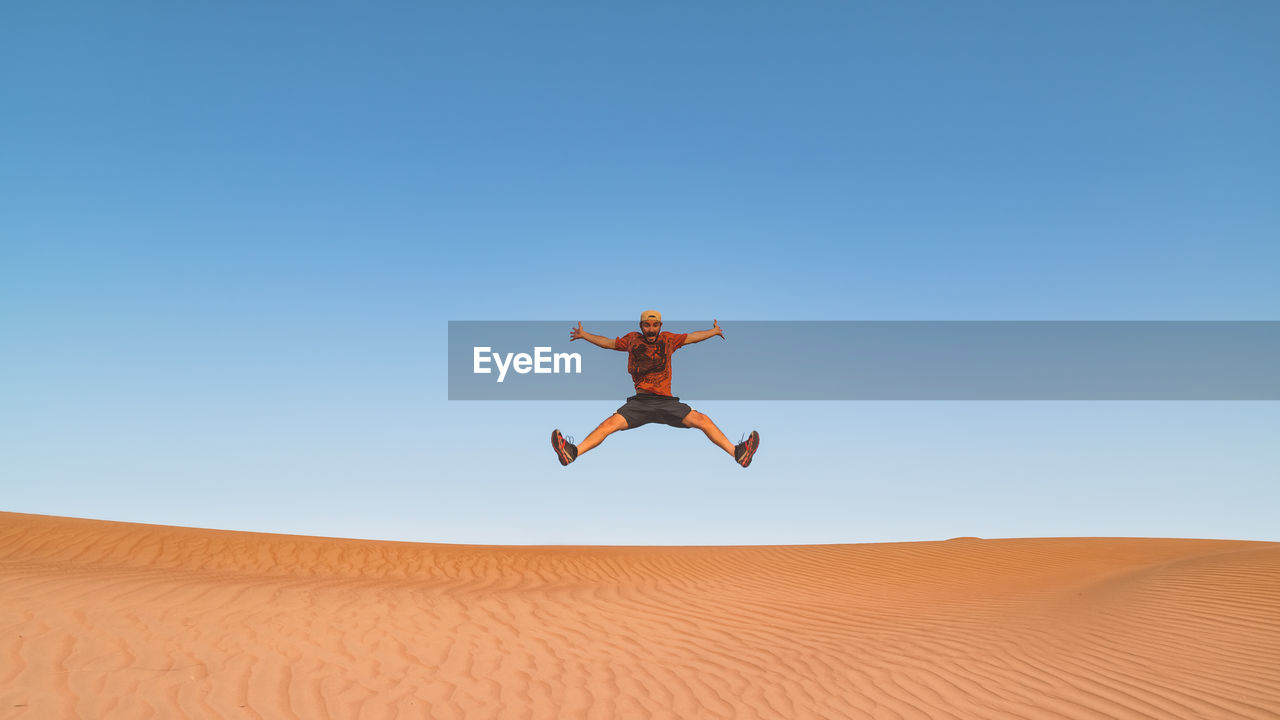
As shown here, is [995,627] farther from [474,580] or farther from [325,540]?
[325,540]

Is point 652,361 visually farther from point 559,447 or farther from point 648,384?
point 559,447

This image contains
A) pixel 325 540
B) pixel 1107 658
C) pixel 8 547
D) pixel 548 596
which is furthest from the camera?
pixel 325 540

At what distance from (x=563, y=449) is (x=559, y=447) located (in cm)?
5

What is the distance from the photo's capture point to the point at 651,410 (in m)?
9.20

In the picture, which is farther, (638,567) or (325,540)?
(325,540)

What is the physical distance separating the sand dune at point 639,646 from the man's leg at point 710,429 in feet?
7.50

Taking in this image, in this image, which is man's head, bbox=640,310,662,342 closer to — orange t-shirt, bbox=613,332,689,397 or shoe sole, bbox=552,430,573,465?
orange t-shirt, bbox=613,332,689,397

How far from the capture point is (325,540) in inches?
1032

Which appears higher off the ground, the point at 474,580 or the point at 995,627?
the point at 474,580

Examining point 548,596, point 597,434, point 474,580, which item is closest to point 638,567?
point 474,580

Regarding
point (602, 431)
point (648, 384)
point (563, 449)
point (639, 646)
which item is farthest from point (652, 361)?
point (639, 646)

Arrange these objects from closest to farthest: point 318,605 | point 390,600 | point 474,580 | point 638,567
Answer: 1. point 318,605
2. point 390,600
3. point 474,580
4. point 638,567

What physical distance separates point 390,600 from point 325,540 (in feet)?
46.9

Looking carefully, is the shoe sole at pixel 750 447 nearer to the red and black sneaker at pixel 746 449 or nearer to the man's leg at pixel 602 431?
the red and black sneaker at pixel 746 449
